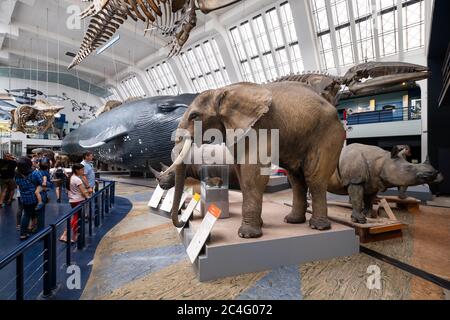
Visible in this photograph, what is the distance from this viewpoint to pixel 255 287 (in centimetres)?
203

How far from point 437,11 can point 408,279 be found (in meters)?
6.10

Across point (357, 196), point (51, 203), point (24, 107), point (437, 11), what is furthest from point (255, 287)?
point (24, 107)

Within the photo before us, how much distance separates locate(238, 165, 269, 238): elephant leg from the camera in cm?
235

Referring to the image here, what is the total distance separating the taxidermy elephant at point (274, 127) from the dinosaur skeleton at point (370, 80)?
2.23 meters

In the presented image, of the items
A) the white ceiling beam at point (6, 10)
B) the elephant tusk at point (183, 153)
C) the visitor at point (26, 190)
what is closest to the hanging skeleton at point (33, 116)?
the white ceiling beam at point (6, 10)

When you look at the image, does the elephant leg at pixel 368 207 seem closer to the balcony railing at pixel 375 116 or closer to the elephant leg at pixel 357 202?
the elephant leg at pixel 357 202

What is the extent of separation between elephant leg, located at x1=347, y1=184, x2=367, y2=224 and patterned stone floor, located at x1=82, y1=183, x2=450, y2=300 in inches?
A: 15.8

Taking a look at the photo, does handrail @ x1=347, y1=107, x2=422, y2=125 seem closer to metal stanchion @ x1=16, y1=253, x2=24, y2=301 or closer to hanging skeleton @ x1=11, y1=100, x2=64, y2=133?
metal stanchion @ x1=16, y1=253, x2=24, y2=301

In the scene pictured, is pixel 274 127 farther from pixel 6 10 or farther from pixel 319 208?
pixel 6 10

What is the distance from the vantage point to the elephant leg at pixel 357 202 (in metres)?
3.36

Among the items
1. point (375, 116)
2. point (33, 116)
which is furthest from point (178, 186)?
point (375, 116)

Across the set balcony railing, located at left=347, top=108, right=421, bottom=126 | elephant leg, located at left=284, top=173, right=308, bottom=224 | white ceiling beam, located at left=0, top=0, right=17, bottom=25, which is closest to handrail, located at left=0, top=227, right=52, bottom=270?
elephant leg, located at left=284, top=173, right=308, bottom=224

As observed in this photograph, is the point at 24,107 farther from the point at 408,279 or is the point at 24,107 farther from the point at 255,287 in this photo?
the point at 408,279

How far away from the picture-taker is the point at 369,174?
354 centimetres
